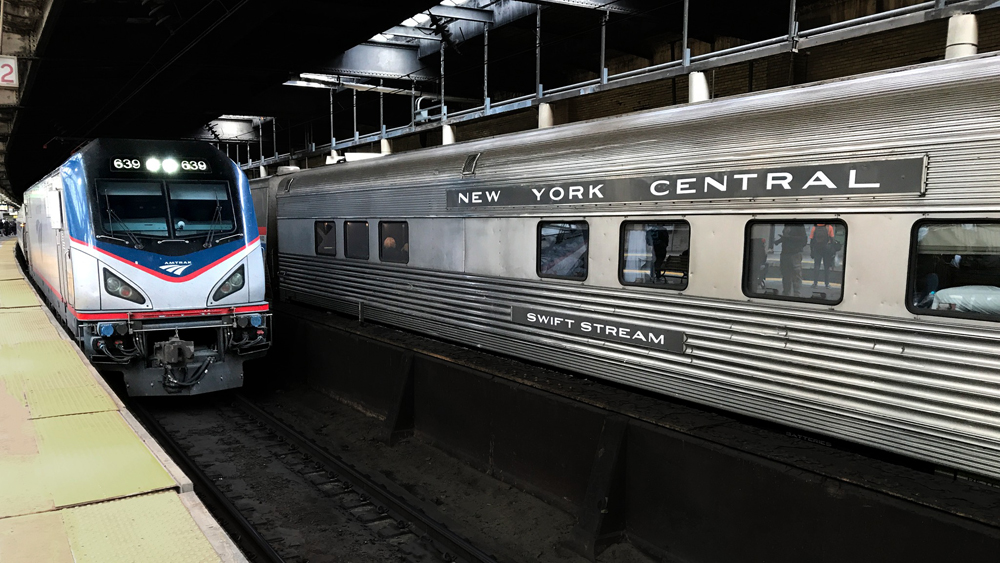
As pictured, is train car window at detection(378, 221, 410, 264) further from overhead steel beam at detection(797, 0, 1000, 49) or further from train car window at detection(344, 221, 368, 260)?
overhead steel beam at detection(797, 0, 1000, 49)

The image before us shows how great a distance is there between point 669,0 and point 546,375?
17.4ft

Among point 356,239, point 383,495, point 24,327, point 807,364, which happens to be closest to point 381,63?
point 356,239

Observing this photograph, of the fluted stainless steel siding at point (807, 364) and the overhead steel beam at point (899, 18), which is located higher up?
the overhead steel beam at point (899, 18)

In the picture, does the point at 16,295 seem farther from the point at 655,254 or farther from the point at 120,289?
the point at 655,254

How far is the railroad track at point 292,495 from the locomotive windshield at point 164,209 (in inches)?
97.9

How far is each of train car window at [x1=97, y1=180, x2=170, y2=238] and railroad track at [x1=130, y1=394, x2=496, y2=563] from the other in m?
2.47

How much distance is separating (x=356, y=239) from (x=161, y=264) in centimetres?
274

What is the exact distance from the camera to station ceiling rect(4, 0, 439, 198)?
917 cm

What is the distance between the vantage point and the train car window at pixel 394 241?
9.23 meters

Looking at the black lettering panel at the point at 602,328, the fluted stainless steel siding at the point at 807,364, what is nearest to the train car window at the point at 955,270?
the fluted stainless steel siding at the point at 807,364

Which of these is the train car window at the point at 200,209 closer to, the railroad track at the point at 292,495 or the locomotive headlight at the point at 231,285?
the locomotive headlight at the point at 231,285

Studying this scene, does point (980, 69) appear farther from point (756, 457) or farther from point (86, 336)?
point (86, 336)

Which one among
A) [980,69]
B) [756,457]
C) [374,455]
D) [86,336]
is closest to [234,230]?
[86,336]

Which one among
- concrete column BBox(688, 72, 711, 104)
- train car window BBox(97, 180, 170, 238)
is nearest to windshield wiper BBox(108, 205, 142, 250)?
train car window BBox(97, 180, 170, 238)
